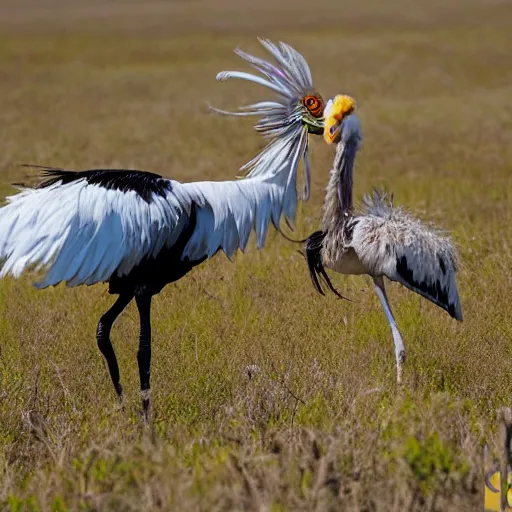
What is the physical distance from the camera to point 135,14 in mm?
50656

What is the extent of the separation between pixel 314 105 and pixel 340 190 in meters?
0.52

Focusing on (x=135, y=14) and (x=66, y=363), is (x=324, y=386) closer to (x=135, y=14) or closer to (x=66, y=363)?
(x=66, y=363)

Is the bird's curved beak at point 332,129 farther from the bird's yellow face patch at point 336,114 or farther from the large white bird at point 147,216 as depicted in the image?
the large white bird at point 147,216

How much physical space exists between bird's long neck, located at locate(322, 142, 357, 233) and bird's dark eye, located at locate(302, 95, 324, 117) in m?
0.23

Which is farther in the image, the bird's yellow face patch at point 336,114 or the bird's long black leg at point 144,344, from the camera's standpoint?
the bird's yellow face patch at point 336,114

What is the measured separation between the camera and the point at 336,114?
6.00 m

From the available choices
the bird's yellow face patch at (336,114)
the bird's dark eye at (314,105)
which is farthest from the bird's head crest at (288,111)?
the bird's yellow face patch at (336,114)

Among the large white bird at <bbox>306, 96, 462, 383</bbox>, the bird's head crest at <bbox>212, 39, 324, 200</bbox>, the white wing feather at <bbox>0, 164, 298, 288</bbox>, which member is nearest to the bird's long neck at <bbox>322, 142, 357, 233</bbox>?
the large white bird at <bbox>306, 96, 462, 383</bbox>

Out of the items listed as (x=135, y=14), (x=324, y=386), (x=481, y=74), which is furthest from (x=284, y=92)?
(x=135, y=14)

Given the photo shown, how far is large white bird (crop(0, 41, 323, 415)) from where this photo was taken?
528cm

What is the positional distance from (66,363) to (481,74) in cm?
1949

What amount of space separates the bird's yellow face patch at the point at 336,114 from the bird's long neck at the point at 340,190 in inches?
3.4

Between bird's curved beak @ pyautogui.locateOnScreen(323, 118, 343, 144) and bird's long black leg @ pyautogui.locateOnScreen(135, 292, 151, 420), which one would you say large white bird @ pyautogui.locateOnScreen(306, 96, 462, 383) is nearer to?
bird's curved beak @ pyautogui.locateOnScreen(323, 118, 343, 144)

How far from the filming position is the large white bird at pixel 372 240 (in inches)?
234
